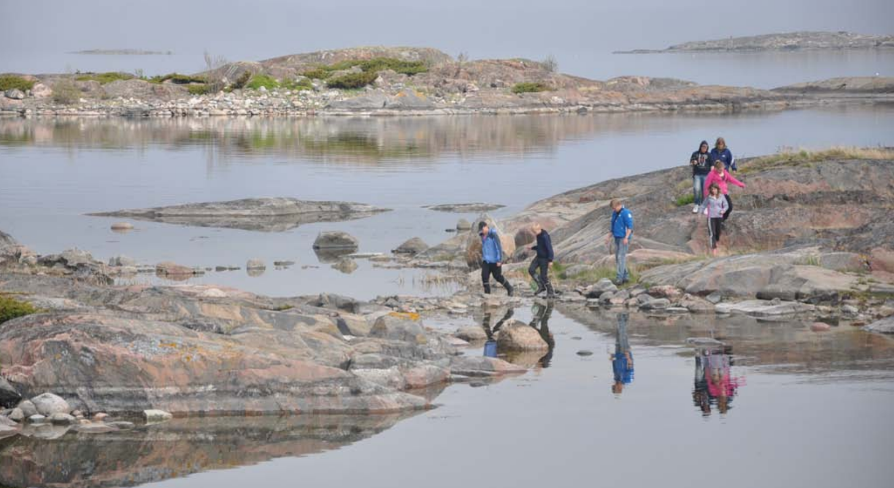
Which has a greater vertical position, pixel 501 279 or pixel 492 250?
pixel 492 250

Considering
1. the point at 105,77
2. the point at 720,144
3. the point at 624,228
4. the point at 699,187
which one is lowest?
the point at 624,228

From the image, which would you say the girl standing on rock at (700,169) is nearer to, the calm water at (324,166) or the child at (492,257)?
the child at (492,257)

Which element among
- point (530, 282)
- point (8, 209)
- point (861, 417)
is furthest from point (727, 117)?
point (861, 417)

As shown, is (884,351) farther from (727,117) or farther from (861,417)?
(727,117)

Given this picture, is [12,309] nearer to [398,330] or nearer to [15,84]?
[398,330]

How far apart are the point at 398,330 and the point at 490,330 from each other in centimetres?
305

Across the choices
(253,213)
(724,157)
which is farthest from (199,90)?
(724,157)

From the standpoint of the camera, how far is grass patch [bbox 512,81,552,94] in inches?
5226

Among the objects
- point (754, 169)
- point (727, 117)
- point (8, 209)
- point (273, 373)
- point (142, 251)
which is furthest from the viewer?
point (727, 117)

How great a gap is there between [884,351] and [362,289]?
1265 centimetres

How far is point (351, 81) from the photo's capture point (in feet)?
417

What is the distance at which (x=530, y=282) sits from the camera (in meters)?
28.6

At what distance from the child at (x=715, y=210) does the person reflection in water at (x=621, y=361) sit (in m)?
6.23

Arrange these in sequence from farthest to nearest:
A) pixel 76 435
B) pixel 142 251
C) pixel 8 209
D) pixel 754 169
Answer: pixel 8 209, pixel 142 251, pixel 754 169, pixel 76 435
